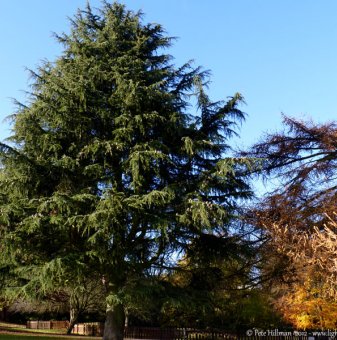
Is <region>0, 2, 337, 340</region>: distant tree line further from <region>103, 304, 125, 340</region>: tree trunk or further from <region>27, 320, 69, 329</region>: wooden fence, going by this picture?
<region>27, 320, 69, 329</region>: wooden fence

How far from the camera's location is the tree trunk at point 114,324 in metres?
13.8

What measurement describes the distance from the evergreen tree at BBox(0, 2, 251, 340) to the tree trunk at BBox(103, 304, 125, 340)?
3cm

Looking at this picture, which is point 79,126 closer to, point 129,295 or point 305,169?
point 129,295

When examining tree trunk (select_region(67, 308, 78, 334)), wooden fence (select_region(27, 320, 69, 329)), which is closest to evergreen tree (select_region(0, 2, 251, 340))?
tree trunk (select_region(67, 308, 78, 334))

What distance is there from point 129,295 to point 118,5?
11.1 meters

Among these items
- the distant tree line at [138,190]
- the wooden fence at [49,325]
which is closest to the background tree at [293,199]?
the distant tree line at [138,190]

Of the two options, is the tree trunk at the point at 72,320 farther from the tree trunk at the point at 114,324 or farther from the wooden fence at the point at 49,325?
the tree trunk at the point at 114,324

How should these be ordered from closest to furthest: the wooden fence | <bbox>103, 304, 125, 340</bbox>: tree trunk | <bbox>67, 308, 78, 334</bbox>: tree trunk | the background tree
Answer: the background tree → <bbox>103, 304, 125, 340</bbox>: tree trunk → <bbox>67, 308, 78, 334</bbox>: tree trunk → the wooden fence

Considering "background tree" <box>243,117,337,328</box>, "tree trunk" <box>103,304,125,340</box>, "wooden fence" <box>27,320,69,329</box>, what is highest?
"background tree" <box>243,117,337,328</box>

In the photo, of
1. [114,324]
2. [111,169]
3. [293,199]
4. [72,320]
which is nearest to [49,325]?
[72,320]

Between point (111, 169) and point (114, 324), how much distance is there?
5.21 meters

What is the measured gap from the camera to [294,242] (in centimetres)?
1080

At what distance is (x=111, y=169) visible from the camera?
14.3 metres

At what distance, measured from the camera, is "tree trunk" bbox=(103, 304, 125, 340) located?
1379 centimetres
